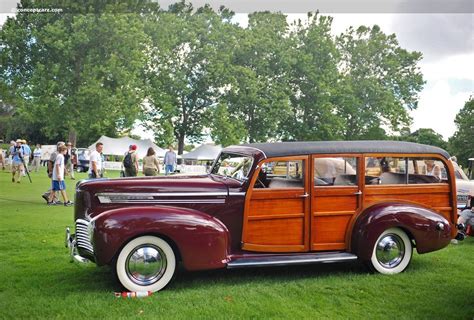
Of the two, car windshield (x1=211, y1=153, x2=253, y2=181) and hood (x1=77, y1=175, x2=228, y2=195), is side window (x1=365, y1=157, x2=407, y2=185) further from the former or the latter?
hood (x1=77, y1=175, x2=228, y2=195)

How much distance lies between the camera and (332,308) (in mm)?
3539

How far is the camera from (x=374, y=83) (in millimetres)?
14852

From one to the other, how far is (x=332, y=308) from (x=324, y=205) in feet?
3.94

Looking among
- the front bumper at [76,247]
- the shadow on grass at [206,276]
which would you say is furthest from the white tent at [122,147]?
the front bumper at [76,247]

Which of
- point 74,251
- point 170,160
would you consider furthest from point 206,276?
point 170,160

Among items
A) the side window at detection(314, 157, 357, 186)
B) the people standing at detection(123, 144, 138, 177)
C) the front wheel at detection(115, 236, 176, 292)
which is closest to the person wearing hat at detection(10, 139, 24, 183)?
the people standing at detection(123, 144, 138, 177)

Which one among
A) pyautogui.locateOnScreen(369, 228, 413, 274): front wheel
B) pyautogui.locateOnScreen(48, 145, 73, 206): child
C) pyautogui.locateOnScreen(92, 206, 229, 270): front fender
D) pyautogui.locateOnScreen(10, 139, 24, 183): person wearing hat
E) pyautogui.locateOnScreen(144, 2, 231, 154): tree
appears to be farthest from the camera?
pyautogui.locateOnScreen(144, 2, 231, 154): tree

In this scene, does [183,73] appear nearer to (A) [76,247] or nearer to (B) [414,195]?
(B) [414,195]

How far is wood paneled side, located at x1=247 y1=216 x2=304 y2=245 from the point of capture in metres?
4.25

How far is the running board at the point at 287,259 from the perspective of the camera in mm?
4062

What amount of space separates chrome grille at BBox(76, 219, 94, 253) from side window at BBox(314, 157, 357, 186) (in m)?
2.27

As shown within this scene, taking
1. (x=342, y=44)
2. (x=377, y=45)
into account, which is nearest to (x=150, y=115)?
(x=342, y=44)

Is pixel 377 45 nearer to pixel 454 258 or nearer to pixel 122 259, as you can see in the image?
pixel 454 258

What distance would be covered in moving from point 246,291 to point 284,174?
1244 millimetres
